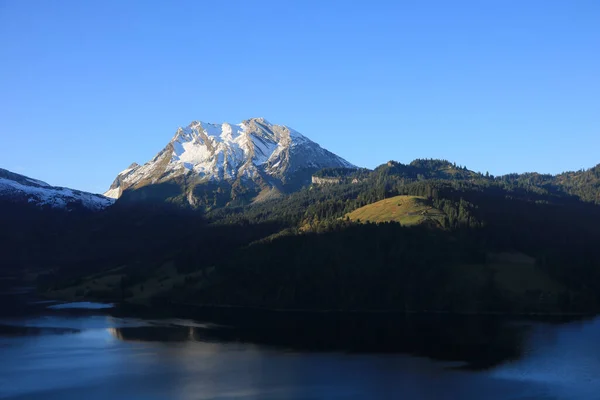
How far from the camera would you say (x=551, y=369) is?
99.5m

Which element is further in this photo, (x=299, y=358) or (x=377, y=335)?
(x=377, y=335)

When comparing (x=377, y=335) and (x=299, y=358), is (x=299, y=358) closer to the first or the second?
(x=299, y=358)

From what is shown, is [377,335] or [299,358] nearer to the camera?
[299,358]

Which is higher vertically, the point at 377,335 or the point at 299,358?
the point at 377,335

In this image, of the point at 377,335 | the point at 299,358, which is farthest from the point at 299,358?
the point at 377,335

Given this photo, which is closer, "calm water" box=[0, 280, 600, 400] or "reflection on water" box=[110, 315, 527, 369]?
"calm water" box=[0, 280, 600, 400]

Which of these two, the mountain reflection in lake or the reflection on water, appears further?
the reflection on water

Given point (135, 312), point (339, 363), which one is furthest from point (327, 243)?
point (339, 363)

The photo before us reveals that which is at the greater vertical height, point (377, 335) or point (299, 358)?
point (377, 335)

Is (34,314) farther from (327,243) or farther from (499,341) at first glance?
(499,341)

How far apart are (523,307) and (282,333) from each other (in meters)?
66.3

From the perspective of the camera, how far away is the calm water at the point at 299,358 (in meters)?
87.0

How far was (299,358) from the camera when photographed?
353 feet

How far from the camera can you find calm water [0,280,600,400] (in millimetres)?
87000
